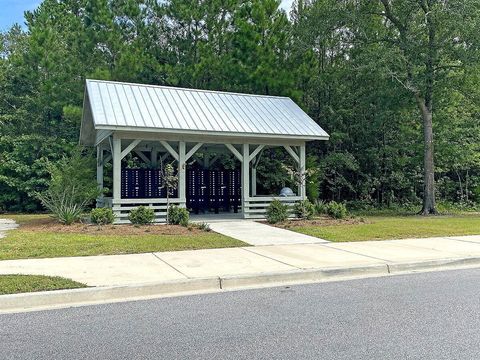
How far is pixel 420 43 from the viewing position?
20203 millimetres

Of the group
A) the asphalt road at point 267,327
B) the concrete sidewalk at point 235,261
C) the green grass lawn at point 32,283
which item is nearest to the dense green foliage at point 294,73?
the concrete sidewalk at point 235,261

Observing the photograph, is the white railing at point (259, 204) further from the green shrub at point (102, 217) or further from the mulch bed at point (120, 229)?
the green shrub at point (102, 217)

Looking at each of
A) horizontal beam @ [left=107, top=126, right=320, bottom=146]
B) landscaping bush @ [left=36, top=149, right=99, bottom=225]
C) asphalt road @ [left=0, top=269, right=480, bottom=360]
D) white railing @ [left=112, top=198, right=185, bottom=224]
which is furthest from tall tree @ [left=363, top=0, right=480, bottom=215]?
asphalt road @ [left=0, top=269, right=480, bottom=360]

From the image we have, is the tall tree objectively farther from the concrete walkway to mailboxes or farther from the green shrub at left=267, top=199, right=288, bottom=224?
the concrete walkway to mailboxes

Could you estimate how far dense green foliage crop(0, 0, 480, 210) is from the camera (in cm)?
2036

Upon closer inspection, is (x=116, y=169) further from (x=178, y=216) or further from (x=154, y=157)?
(x=154, y=157)

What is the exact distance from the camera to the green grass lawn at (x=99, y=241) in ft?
29.8

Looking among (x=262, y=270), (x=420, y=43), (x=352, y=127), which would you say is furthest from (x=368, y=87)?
(x=262, y=270)

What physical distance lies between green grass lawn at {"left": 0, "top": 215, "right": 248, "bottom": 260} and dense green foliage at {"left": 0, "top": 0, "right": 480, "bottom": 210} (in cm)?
973

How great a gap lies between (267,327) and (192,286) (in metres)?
1.97

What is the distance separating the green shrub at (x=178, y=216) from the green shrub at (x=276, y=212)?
2.70m

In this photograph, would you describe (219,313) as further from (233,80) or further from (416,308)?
(233,80)

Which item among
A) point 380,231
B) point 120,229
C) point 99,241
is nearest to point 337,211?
point 380,231

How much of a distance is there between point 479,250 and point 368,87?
1534cm
